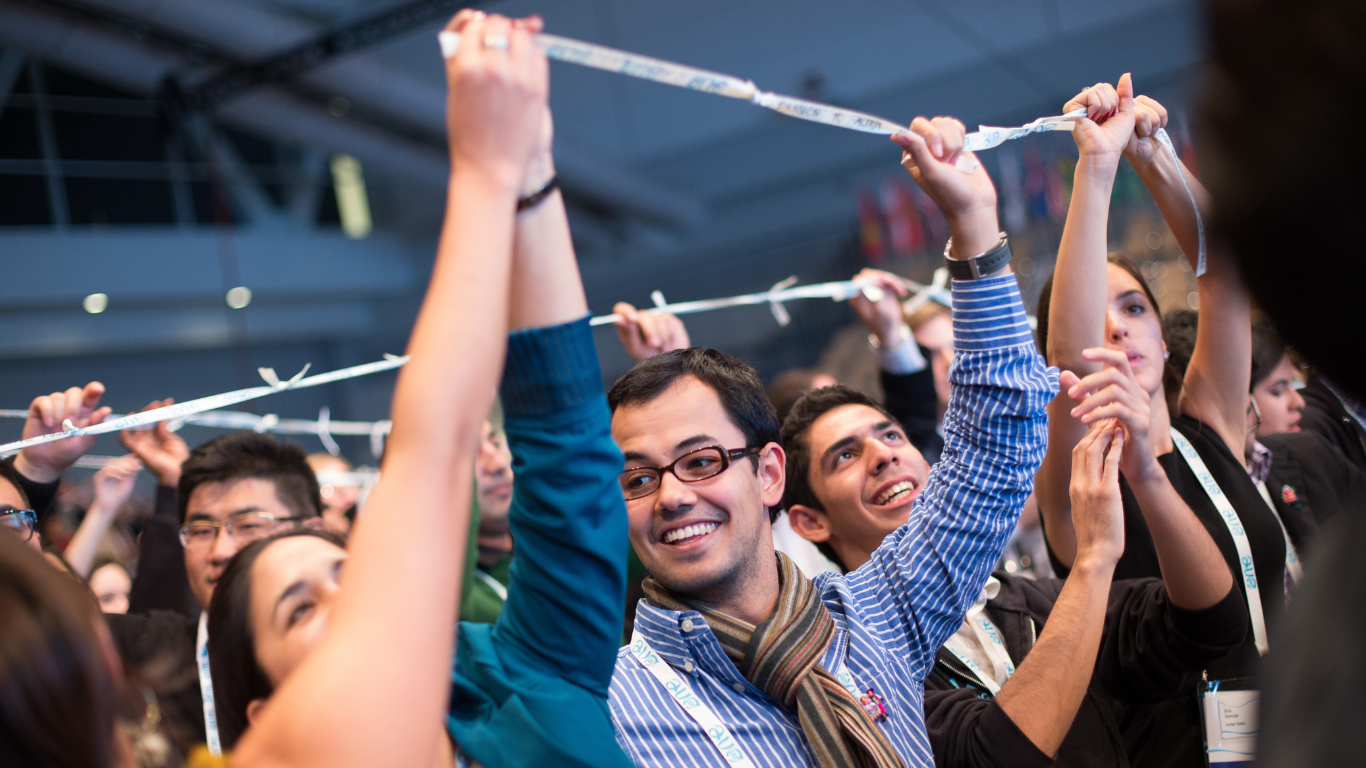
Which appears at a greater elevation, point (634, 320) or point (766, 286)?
point (766, 286)

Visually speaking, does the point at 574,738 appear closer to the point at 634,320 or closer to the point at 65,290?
the point at 634,320

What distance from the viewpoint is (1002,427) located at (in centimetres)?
154

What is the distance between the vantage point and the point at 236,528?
7.58ft

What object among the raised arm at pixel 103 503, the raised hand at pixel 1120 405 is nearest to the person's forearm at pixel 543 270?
the raised hand at pixel 1120 405

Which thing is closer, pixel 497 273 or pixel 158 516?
pixel 497 273

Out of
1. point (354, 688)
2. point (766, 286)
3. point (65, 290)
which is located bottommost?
point (354, 688)

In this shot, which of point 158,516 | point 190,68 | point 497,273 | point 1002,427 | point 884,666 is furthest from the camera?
point 190,68

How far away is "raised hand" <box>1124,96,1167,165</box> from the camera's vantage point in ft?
5.62

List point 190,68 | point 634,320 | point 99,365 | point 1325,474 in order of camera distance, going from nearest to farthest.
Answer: point 1325,474
point 634,320
point 190,68
point 99,365

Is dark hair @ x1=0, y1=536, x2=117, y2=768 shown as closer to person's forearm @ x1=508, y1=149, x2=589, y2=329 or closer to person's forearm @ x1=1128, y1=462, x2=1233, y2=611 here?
person's forearm @ x1=508, y1=149, x2=589, y2=329

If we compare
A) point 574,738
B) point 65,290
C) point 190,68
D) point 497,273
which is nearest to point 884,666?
point 574,738

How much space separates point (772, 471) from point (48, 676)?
3.63 ft

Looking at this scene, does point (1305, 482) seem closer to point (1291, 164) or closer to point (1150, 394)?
point (1150, 394)

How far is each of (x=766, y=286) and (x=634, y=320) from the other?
1054 centimetres
